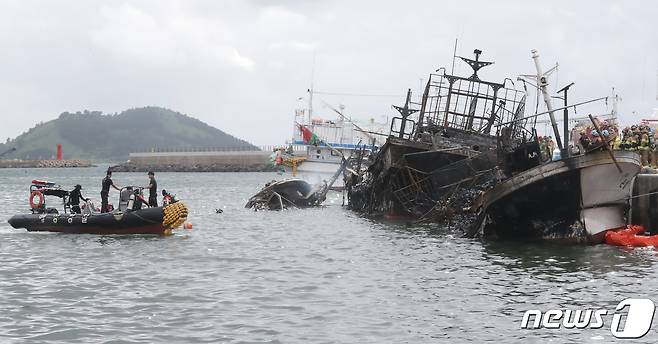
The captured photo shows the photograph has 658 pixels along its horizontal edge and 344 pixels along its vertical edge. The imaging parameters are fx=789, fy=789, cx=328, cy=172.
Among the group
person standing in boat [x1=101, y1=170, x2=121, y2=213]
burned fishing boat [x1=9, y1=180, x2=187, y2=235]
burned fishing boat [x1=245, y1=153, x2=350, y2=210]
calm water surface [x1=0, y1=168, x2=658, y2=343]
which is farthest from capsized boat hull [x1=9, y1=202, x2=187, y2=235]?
burned fishing boat [x1=245, y1=153, x2=350, y2=210]

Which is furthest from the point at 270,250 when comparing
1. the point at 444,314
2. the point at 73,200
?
the point at 444,314

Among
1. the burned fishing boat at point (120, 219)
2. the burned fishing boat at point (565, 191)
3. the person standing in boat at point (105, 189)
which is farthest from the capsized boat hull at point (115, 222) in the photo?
the burned fishing boat at point (565, 191)

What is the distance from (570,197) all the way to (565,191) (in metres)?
0.26

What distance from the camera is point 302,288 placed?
63.3 ft

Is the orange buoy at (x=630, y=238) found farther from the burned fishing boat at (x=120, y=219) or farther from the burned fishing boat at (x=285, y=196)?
the burned fishing boat at (x=285, y=196)

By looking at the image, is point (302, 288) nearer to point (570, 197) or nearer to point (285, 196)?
point (570, 197)

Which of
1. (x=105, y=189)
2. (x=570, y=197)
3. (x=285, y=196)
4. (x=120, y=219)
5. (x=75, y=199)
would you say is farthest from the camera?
(x=285, y=196)

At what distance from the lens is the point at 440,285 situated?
63.4ft

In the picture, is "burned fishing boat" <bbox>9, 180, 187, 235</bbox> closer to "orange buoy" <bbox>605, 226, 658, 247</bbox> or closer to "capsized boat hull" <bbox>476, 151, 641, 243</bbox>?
"capsized boat hull" <bbox>476, 151, 641, 243</bbox>

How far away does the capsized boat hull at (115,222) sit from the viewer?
29594 mm

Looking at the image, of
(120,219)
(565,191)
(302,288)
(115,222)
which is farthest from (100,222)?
(565,191)

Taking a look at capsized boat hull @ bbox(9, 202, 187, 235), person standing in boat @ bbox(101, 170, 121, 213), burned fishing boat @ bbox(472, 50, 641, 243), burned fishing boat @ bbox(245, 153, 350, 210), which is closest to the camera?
burned fishing boat @ bbox(472, 50, 641, 243)

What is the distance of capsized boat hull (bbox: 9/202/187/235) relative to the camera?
29594mm

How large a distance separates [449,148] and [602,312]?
21273 millimetres
